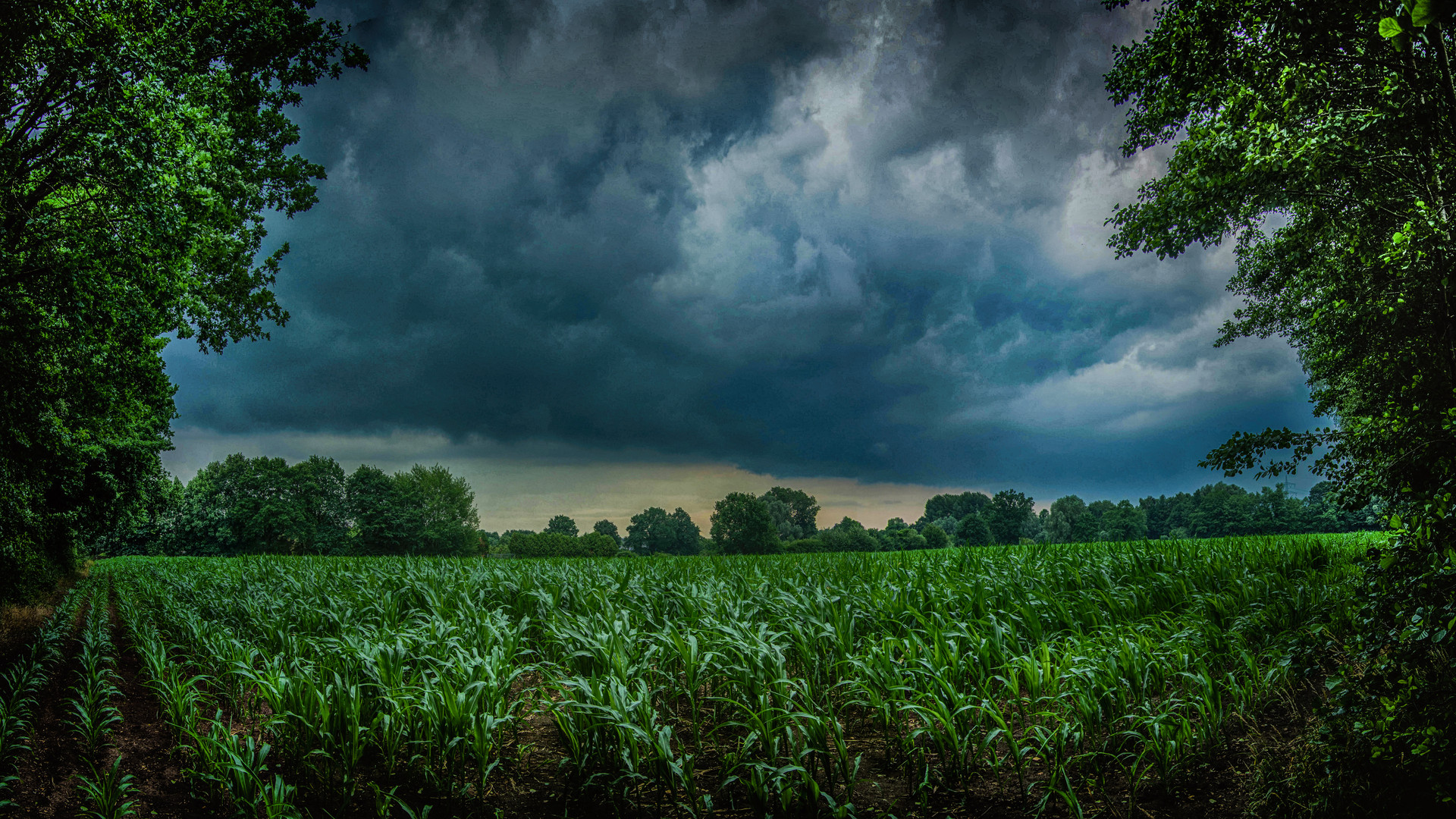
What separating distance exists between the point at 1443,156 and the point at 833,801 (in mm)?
4961

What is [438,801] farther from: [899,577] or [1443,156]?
[1443,156]

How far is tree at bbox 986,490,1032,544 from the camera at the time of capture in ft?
194

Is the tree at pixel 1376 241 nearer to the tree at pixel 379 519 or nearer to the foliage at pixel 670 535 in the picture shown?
the tree at pixel 379 519

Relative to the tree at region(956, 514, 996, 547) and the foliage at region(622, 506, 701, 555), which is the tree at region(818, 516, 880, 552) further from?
the foliage at region(622, 506, 701, 555)

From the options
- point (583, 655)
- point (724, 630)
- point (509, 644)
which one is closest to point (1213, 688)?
Answer: point (724, 630)

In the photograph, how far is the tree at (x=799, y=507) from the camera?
281ft

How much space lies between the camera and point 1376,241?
5.63 metres

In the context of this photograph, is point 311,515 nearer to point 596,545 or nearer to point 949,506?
point 596,545

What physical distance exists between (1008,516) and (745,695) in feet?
208

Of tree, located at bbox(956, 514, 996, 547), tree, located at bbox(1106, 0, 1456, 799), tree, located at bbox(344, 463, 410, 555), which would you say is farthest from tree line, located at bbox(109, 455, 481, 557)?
tree, located at bbox(1106, 0, 1456, 799)

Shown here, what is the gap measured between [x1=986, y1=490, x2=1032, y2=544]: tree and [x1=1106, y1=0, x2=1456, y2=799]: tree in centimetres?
5617

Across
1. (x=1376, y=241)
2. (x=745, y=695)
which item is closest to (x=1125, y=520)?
(x=1376, y=241)

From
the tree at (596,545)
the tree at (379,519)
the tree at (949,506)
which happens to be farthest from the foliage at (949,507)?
the tree at (379,519)

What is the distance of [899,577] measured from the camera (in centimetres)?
781
